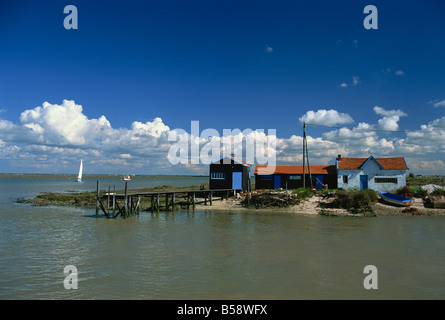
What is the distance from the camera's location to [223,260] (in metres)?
12.9

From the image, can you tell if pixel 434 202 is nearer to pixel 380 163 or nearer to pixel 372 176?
pixel 372 176

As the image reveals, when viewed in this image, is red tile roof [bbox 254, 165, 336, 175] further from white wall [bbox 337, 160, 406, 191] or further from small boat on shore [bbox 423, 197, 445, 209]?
small boat on shore [bbox 423, 197, 445, 209]

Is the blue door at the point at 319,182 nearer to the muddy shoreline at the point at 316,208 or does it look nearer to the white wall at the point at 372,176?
the white wall at the point at 372,176

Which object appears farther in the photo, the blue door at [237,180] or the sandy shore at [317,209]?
the blue door at [237,180]

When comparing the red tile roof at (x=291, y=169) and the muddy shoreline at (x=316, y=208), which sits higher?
the red tile roof at (x=291, y=169)

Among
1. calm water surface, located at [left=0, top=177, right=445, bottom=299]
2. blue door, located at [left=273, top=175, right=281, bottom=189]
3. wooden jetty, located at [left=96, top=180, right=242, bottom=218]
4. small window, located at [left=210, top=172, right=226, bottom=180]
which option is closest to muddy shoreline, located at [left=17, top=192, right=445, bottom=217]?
wooden jetty, located at [left=96, top=180, right=242, bottom=218]

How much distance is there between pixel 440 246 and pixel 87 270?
57.6ft

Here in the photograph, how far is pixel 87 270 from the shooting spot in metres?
11.5

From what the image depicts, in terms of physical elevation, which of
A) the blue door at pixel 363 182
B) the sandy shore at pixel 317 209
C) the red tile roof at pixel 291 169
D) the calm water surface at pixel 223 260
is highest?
the red tile roof at pixel 291 169

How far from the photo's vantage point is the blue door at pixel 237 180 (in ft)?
128

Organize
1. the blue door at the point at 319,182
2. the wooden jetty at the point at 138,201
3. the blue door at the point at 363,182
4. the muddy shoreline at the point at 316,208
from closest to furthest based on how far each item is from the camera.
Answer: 1. the wooden jetty at the point at 138,201
2. the muddy shoreline at the point at 316,208
3. the blue door at the point at 363,182
4. the blue door at the point at 319,182

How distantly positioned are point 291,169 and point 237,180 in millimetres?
8001

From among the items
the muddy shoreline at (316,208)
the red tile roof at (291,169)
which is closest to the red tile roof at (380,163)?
the red tile roof at (291,169)
